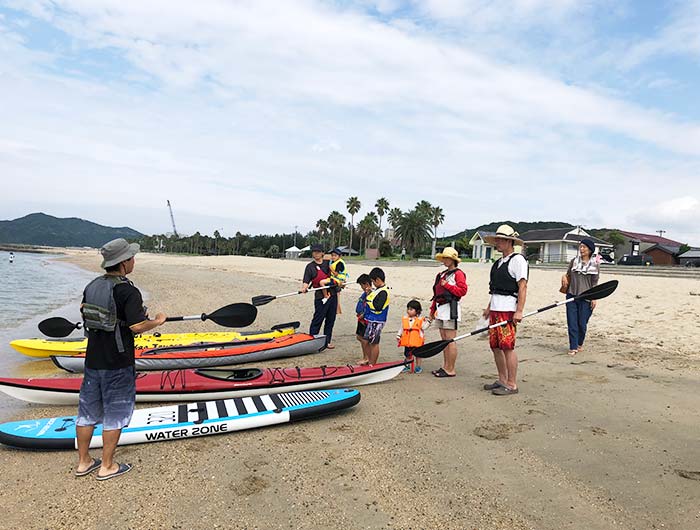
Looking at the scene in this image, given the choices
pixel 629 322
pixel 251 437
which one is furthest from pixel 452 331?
pixel 629 322

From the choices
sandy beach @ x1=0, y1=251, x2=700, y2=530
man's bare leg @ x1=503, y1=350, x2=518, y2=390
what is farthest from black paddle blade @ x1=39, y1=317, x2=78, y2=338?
man's bare leg @ x1=503, y1=350, x2=518, y2=390

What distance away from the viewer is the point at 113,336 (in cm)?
304

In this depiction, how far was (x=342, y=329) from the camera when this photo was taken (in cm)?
993

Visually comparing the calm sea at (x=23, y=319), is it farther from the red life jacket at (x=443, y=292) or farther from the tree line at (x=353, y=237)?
the tree line at (x=353, y=237)

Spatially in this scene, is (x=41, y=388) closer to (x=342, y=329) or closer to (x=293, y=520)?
(x=293, y=520)

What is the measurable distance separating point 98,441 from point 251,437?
1236 millimetres

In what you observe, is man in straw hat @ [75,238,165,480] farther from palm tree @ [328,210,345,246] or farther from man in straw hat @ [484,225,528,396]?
palm tree @ [328,210,345,246]

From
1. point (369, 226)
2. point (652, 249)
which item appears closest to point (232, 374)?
point (652, 249)

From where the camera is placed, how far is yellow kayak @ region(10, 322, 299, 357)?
6.64 metres

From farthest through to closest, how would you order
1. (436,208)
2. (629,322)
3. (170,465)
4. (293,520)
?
1. (436,208)
2. (629,322)
3. (170,465)
4. (293,520)

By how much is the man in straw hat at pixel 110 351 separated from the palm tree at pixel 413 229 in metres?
62.7

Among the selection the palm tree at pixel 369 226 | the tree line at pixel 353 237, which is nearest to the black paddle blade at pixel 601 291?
the tree line at pixel 353 237

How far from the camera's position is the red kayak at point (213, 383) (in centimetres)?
447

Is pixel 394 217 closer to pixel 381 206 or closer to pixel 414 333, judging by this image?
pixel 381 206
